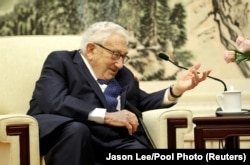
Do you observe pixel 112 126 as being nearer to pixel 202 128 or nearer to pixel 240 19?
pixel 202 128

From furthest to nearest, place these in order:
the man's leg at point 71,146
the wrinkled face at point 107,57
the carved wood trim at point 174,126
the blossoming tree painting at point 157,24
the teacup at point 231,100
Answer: the blossoming tree painting at point 157,24 → the wrinkled face at point 107,57 → the carved wood trim at point 174,126 → the teacup at point 231,100 → the man's leg at point 71,146

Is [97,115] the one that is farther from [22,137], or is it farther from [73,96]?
[22,137]

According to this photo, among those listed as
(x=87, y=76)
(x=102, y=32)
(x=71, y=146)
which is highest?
(x=102, y=32)

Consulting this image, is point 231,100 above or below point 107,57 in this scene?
below

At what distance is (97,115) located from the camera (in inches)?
94.2

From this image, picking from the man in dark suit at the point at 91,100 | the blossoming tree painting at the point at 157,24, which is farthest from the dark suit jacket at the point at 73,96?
the blossoming tree painting at the point at 157,24

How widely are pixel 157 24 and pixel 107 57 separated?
116cm

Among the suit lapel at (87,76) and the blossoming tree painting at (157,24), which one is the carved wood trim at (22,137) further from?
the blossoming tree painting at (157,24)

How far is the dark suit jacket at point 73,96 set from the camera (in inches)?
94.6

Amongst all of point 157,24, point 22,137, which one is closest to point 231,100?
point 22,137

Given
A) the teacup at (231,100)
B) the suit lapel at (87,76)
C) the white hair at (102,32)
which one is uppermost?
the white hair at (102,32)

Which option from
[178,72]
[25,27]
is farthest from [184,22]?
[25,27]

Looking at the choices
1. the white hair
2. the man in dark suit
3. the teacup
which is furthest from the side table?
the white hair

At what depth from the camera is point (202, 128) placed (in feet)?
7.50
